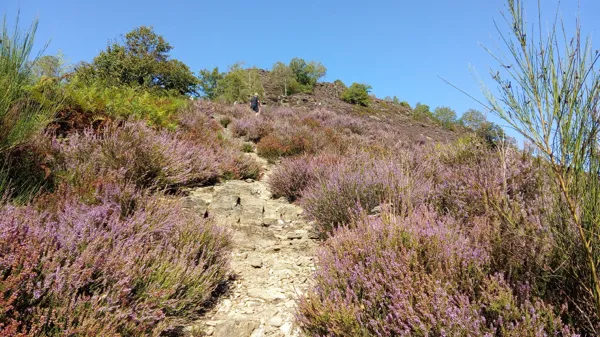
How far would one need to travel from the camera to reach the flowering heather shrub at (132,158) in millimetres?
3873

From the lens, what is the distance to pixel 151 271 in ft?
7.48

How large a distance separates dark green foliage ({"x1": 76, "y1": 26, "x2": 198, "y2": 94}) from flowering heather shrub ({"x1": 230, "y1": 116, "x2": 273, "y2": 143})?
538 inches

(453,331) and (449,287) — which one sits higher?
(449,287)

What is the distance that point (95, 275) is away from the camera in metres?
2.04

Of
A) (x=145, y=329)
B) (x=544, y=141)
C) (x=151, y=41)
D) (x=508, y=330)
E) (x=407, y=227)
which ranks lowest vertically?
(x=145, y=329)

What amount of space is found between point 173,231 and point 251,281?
89 centimetres

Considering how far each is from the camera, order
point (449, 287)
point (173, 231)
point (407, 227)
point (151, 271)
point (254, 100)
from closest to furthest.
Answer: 1. point (449, 287)
2. point (151, 271)
3. point (407, 227)
4. point (173, 231)
5. point (254, 100)

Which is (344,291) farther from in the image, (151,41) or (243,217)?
(151,41)

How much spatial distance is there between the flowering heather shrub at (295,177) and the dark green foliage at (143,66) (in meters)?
19.1

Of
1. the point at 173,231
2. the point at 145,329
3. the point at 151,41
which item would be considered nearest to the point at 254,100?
the point at 173,231

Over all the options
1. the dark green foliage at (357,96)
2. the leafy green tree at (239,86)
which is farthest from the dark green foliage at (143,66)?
the dark green foliage at (357,96)

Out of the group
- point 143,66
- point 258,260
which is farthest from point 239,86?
point 258,260

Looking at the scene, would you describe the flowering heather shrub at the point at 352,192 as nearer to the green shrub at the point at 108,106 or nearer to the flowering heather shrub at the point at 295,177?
the flowering heather shrub at the point at 295,177

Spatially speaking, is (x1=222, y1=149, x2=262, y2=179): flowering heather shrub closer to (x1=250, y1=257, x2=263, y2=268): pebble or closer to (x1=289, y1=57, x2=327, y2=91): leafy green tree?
(x1=250, y1=257, x2=263, y2=268): pebble
